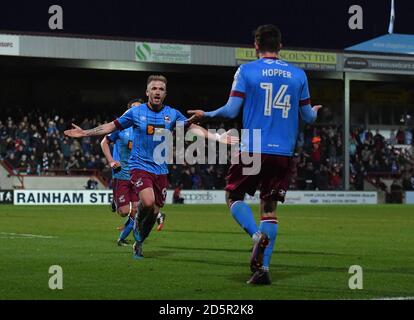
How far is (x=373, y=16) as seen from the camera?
4775 centimetres

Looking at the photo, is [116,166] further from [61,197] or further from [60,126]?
[60,126]

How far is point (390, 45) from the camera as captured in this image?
5034 cm

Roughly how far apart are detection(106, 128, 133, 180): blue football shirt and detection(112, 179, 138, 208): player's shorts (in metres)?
0.11

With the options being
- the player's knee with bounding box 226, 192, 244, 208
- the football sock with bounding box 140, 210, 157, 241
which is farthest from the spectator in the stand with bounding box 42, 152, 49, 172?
the player's knee with bounding box 226, 192, 244, 208

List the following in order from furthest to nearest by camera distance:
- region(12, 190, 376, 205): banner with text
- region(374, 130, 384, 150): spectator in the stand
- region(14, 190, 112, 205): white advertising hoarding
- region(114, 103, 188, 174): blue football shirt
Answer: region(374, 130, 384, 150): spectator in the stand
region(12, 190, 376, 205): banner with text
region(14, 190, 112, 205): white advertising hoarding
region(114, 103, 188, 174): blue football shirt

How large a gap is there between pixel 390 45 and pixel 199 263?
40842 millimetres

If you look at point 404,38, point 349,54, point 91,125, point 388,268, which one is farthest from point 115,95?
point 388,268

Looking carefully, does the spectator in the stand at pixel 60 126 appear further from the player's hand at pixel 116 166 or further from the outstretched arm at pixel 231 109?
the outstretched arm at pixel 231 109

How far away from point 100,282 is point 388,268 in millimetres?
4019

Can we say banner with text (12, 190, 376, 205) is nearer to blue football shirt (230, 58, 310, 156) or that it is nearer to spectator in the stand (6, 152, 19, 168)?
spectator in the stand (6, 152, 19, 168)

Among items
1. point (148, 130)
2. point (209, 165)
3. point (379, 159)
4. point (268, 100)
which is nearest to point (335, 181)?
point (379, 159)

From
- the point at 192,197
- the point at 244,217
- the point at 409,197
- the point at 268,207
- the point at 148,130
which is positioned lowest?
the point at 409,197

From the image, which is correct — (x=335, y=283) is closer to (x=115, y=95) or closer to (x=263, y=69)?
(x=263, y=69)

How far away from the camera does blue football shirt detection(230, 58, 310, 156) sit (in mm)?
9133
